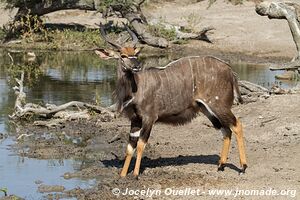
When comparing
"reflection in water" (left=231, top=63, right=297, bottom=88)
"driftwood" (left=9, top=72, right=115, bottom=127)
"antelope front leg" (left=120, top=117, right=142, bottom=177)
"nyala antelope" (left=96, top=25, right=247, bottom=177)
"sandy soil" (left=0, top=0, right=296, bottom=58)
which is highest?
"nyala antelope" (left=96, top=25, right=247, bottom=177)

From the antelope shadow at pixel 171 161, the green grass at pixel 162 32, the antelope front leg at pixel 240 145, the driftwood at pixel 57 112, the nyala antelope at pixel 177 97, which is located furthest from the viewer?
the green grass at pixel 162 32

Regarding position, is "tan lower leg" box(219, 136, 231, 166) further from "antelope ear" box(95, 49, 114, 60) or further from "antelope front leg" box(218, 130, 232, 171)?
"antelope ear" box(95, 49, 114, 60)

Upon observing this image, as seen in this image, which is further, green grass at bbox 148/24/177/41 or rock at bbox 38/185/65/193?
green grass at bbox 148/24/177/41

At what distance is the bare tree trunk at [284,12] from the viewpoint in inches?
588

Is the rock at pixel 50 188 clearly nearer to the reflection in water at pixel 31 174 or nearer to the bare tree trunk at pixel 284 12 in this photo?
the reflection in water at pixel 31 174

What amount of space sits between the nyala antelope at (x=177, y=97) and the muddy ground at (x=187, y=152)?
0.42 metres

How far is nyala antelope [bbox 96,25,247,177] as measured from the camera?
10.2m

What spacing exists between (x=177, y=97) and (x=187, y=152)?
1618mm

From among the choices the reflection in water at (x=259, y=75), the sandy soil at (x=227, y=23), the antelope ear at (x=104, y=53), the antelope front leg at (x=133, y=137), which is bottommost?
the sandy soil at (x=227, y=23)

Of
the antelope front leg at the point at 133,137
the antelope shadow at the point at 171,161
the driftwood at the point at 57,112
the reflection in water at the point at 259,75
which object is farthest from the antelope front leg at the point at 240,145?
the reflection in water at the point at 259,75

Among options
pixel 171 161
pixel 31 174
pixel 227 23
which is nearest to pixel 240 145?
pixel 171 161

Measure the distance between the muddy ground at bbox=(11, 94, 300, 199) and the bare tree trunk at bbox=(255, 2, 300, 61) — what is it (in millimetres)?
1864

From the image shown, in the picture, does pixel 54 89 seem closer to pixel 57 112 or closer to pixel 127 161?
pixel 57 112

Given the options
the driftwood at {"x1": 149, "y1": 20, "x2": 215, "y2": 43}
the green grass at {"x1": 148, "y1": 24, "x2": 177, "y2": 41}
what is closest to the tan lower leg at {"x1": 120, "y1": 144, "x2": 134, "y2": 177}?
the green grass at {"x1": 148, "y1": 24, "x2": 177, "y2": 41}
